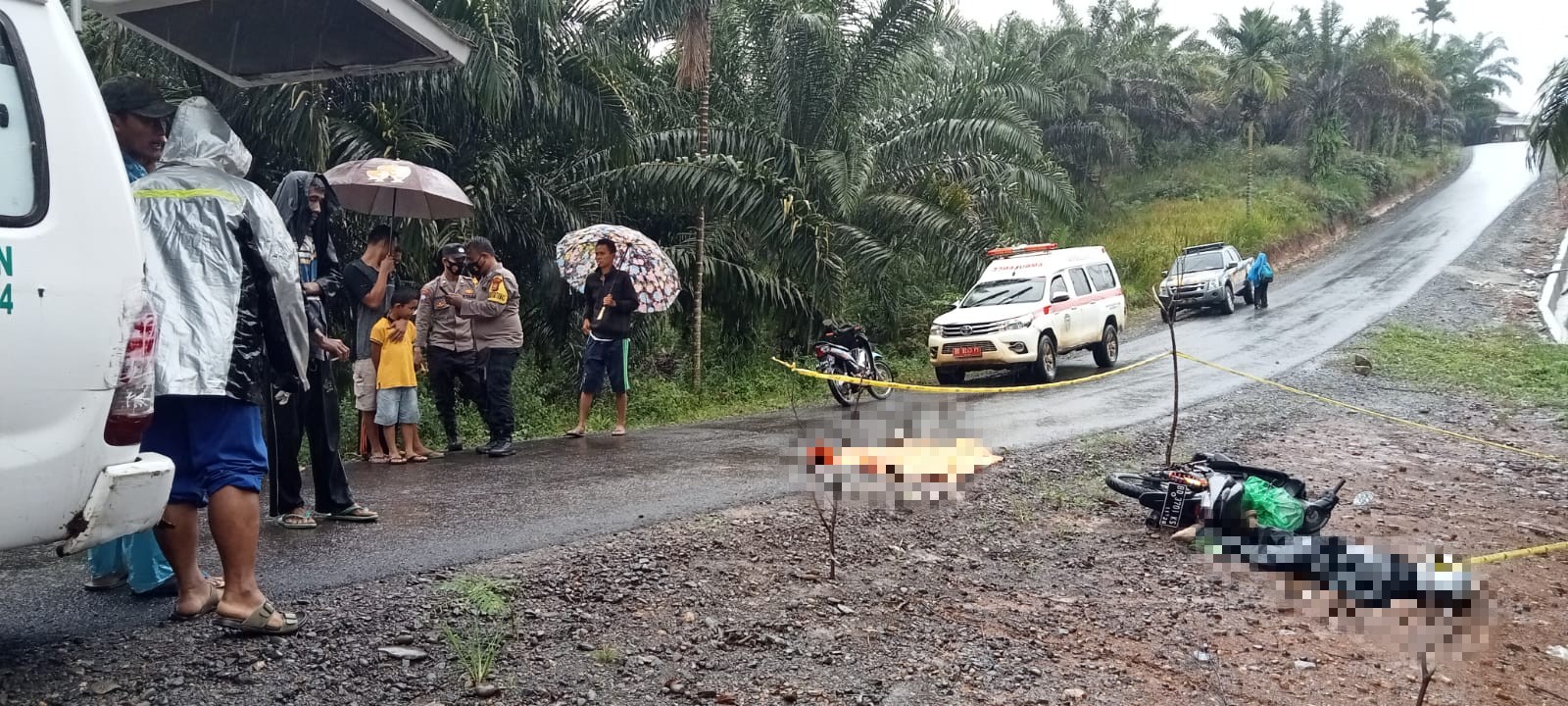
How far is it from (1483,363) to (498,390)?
47.8 ft

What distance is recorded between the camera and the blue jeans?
156 inches

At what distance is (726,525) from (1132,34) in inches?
1518

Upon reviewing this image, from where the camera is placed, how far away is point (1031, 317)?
1426cm

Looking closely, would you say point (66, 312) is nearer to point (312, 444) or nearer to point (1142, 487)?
point (312, 444)

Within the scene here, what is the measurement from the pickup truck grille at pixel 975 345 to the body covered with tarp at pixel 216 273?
11289mm

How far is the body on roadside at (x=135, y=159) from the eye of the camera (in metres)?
3.69

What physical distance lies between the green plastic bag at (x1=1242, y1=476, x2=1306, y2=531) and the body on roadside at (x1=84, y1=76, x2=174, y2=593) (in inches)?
205

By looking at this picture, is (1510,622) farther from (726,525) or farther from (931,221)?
(931,221)

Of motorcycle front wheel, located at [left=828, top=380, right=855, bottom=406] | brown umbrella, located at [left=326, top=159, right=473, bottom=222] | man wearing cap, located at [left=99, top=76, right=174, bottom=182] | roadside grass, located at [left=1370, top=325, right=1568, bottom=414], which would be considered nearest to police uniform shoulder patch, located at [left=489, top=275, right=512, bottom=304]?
brown umbrella, located at [left=326, top=159, right=473, bottom=222]

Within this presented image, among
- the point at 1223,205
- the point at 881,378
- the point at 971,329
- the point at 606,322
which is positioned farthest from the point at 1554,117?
the point at 1223,205

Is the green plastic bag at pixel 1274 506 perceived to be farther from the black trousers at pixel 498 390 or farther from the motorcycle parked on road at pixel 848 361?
the motorcycle parked on road at pixel 848 361

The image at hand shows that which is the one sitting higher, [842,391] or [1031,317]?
[1031,317]

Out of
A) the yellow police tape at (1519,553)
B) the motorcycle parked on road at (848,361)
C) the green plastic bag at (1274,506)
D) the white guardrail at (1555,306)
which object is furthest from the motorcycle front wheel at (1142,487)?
the white guardrail at (1555,306)

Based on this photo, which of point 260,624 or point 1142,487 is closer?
point 260,624
